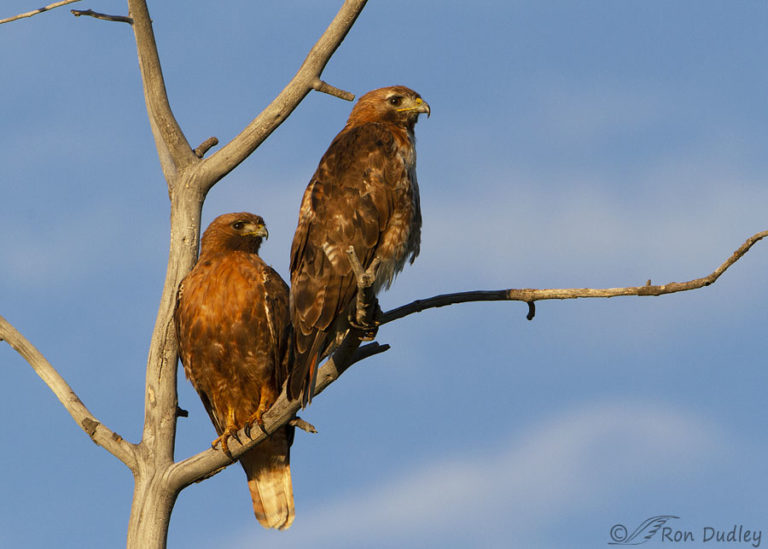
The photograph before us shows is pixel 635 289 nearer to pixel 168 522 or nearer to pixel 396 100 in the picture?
pixel 396 100

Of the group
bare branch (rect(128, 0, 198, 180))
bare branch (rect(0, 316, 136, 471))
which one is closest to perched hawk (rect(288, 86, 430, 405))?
bare branch (rect(128, 0, 198, 180))

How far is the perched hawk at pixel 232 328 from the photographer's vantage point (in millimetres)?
8391

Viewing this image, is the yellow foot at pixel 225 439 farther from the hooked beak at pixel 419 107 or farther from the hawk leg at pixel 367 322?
the hooked beak at pixel 419 107

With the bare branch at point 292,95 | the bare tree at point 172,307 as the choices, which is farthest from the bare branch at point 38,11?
the bare branch at point 292,95

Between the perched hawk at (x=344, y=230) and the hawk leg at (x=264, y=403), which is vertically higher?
the perched hawk at (x=344, y=230)

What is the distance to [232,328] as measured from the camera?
27.6 feet

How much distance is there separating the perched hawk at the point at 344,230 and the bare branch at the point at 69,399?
5.97ft

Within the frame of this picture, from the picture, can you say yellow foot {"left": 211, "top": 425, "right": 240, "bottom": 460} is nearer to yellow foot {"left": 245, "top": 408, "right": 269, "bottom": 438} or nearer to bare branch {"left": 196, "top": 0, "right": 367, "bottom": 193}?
yellow foot {"left": 245, "top": 408, "right": 269, "bottom": 438}

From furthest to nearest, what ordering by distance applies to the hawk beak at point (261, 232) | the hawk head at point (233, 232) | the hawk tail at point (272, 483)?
the hawk tail at point (272, 483)
the hawk beak at point (261, 232)
the hawk head at point (233, 232)

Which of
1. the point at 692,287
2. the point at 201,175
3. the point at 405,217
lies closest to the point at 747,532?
the point at 692,287

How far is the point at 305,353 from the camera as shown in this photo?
7.25 metres

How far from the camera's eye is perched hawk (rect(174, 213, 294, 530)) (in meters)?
8.39

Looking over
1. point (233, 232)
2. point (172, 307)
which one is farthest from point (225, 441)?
point (233, 232)

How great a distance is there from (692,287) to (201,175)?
421 cm
